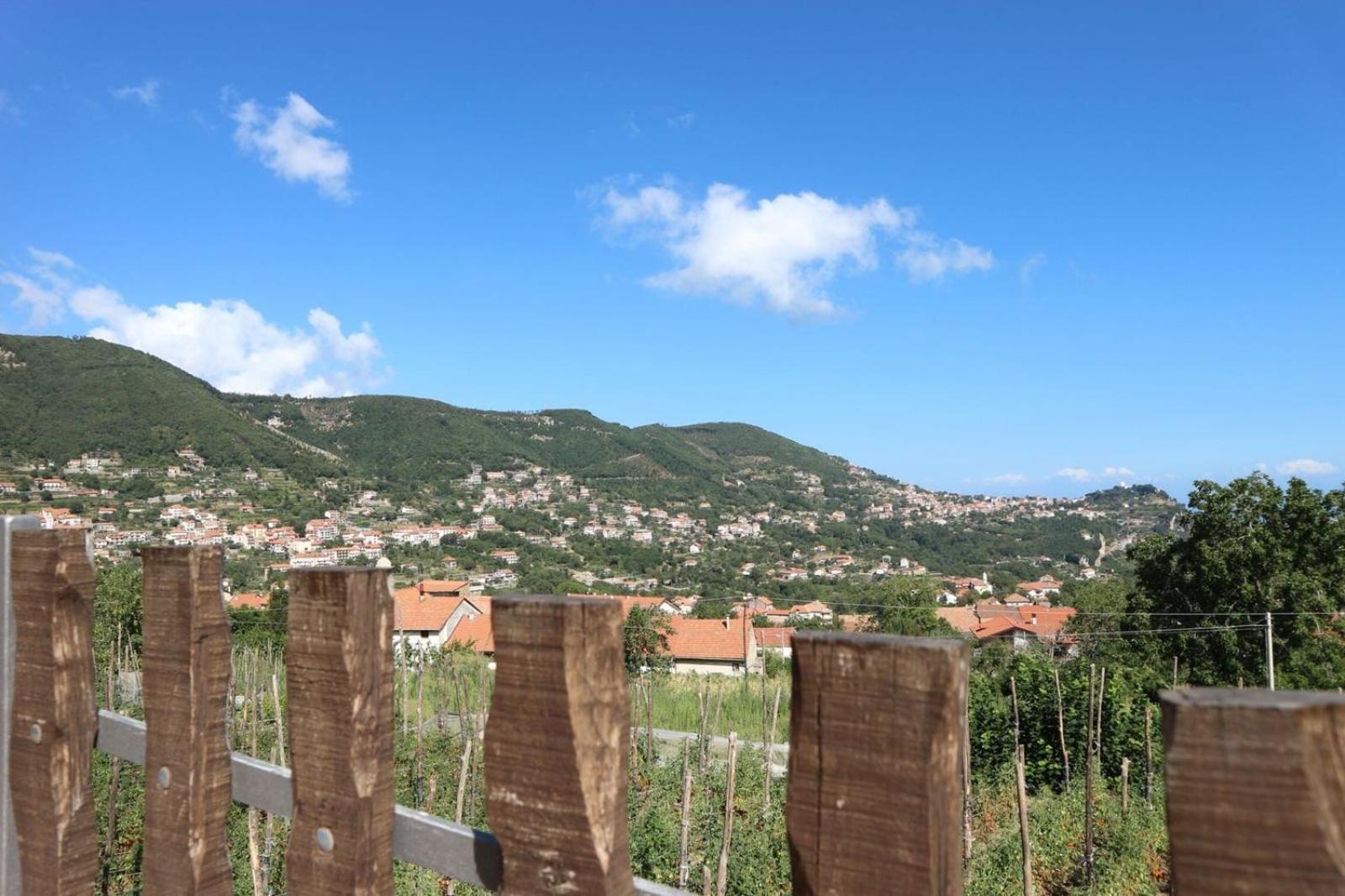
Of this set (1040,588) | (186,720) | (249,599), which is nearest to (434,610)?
(249,599)

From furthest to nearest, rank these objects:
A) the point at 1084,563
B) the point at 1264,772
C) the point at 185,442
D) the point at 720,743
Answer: the point at 1084,563 → the point at 185,442 → the point at 720,743 → the point at 1264,772

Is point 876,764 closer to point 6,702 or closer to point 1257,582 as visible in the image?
point 6,702

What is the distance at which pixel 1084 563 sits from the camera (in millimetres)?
90750

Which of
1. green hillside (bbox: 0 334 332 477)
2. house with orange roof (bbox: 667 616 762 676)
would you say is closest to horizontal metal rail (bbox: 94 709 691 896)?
house with orange roof (bbox: 667 616 762 676)

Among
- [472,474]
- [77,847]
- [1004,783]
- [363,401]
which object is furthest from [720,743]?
[363,401]

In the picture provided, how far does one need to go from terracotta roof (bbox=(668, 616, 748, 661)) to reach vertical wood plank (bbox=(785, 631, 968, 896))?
1628 inches

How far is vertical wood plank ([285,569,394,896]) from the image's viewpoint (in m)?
1.02

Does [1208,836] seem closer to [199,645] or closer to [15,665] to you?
[199,645]

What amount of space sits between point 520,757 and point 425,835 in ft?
0.82

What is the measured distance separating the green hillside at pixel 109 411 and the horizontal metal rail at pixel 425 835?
67614 millimetres

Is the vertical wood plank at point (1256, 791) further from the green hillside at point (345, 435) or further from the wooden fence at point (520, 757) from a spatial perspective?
the green hillside at point (345, 435)

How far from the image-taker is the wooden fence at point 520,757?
0.56 metres

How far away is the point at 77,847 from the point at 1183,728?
1.61m

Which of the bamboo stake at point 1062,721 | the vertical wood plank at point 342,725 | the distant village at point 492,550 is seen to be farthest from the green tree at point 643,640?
the vertical wood plank at point 342,725
